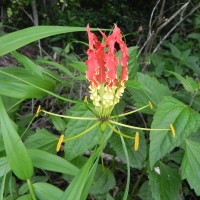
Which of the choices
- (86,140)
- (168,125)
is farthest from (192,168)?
(86,140)

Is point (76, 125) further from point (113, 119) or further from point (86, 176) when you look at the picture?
point (86, 176)

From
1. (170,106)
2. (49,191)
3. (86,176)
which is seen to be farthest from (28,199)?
(170,106)

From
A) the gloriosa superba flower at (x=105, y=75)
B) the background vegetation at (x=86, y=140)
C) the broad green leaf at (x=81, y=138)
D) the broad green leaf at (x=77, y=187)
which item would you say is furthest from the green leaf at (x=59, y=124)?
the broad green leaf at (x=77, y=187)

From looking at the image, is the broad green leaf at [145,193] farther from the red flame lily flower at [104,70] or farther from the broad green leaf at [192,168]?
the red flame lily flower at [104,70]

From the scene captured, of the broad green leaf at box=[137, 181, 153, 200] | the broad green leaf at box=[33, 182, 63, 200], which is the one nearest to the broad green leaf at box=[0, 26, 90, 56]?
the broad green leaf at box=[33, 182, 63, 200]

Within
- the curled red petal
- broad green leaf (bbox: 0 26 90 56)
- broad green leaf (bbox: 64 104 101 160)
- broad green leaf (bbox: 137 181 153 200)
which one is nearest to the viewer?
the curled red petal

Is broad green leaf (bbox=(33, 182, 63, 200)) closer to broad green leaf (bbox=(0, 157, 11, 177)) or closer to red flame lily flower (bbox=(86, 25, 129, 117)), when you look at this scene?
broad green leaf (bbox=(0, 157, 11, 177))

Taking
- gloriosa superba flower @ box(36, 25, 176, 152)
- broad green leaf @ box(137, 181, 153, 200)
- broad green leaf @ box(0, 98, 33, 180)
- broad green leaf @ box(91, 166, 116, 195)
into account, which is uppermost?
gloriosa superba flower @ box(36, 25, 176, 152)
